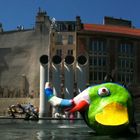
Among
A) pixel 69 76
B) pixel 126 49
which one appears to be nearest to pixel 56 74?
pixel 69 76

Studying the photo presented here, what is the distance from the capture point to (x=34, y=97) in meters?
90.7

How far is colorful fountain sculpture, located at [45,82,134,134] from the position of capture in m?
25.2

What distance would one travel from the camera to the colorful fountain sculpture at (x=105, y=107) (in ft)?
82.7

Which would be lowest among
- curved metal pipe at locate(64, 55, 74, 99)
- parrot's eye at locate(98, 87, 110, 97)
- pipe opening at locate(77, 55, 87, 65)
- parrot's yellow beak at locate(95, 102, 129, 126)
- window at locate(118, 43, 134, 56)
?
parrot's yellow beak at locate(95, 102, 129, 126)

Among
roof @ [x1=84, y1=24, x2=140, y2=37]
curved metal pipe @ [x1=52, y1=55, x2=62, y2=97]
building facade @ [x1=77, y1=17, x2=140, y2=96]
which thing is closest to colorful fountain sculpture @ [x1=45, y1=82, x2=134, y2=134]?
curved metal pipe @ [x1=52, y1=55, x2=62, y2=97]

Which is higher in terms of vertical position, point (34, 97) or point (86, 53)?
point (86, 53)

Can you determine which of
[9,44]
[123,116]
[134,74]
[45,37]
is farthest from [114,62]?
[123,116]

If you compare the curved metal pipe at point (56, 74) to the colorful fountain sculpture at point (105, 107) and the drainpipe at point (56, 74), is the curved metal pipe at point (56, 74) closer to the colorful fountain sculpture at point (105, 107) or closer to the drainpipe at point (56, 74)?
the drainpipe at point (56, 74)

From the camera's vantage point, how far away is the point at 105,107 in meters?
25.9

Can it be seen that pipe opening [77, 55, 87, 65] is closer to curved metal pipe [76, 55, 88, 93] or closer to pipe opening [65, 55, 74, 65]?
curved metal pipe [76, 55, 88, 93]

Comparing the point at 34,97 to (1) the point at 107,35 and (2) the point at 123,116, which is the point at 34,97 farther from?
(2) the point at 123,116

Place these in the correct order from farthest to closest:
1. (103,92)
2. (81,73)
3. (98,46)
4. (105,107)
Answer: (98,46), (81,73), (103,92), (105,107)

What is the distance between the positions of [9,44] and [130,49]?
24.8m

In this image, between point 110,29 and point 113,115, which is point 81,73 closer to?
point 110,29
